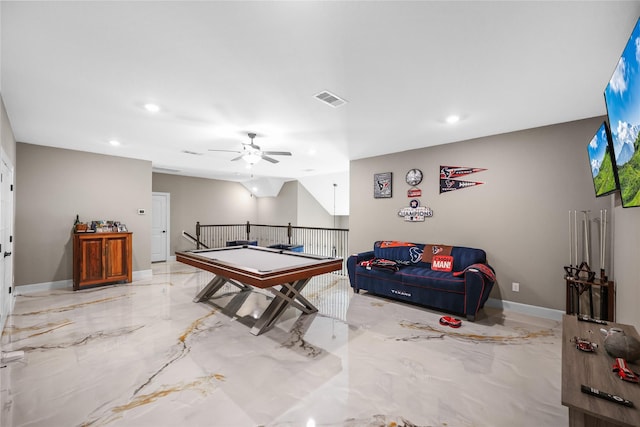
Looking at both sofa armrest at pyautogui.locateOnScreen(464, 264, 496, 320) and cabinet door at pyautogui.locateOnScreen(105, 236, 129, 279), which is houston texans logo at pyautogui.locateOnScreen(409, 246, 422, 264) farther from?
cabinet door at pyautogui.locateOnScreen(105, 236, 129, 279)

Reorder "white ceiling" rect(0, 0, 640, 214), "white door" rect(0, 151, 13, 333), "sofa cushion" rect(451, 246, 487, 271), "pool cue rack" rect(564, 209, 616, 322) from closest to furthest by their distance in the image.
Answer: "white ceiling" rect(0, 0, 640, 214)
"pool cue rack" rect(564, 209, 616, 322)
"white door" rect(0, 151, 13, 333)
"sofa cushion" rect(451, 246, 487, 271)

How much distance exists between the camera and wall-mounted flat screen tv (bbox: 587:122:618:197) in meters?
2.21

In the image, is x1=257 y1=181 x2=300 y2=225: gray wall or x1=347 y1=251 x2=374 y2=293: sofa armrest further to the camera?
x1=257 y1=181 x2=300 y2=225: gray wall

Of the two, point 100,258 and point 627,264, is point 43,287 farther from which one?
point 627,264

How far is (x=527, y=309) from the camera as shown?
391 centimetres

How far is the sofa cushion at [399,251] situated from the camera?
4.75 m

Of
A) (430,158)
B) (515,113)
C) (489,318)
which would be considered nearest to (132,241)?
(430,158)

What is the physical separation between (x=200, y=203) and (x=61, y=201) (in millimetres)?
4147

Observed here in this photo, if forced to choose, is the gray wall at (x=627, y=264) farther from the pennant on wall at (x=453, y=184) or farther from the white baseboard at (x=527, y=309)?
the pennant on wall at (x=453, y=184)

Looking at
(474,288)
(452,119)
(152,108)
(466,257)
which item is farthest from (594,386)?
(152,108)

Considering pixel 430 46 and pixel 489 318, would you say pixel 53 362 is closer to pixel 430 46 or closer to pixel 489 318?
pixel 430 46

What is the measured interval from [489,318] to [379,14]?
3836 millimetres

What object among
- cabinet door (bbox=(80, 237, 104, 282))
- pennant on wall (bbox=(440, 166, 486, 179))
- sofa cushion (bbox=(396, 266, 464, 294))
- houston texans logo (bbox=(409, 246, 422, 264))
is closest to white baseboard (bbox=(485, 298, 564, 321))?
sofa cushion (bbox=(396, 266, 464, 294))

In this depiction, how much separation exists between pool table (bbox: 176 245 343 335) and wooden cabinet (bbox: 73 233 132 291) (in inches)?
82.2
